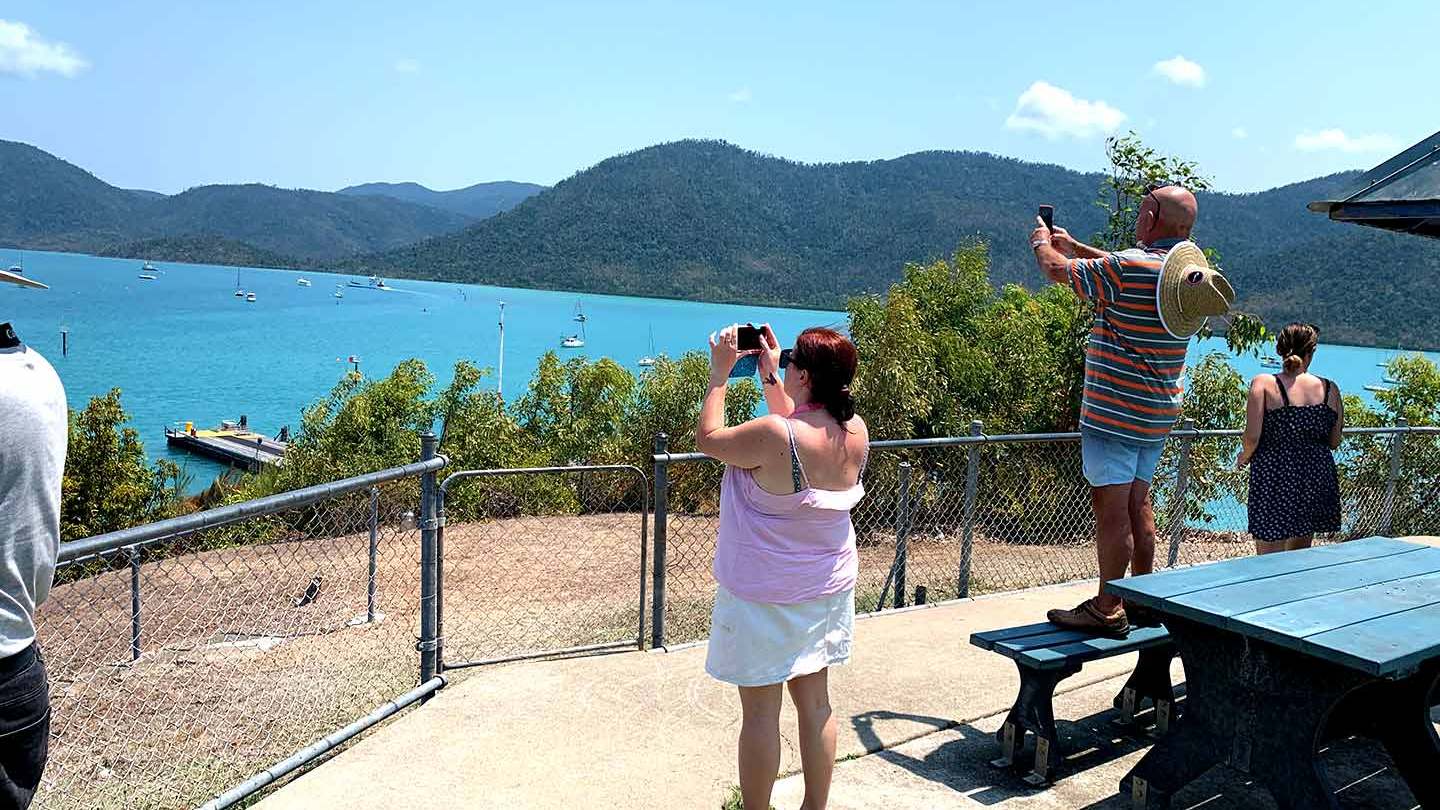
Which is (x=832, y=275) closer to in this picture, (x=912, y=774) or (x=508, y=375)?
(x=508, y=375)

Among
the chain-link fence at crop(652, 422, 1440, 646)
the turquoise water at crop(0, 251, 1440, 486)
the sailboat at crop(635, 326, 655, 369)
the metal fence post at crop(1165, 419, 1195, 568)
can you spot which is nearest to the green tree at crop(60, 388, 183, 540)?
the sailboat at crop(635, 326, 655, 369)

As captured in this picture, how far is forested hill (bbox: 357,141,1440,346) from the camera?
63438 millimetres

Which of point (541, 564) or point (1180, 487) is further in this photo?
point (541, 564)

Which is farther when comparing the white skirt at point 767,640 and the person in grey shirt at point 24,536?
the white skirt at point 767,640

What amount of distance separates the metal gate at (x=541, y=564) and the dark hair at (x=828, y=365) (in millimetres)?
2371

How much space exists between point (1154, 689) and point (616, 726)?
229 cm

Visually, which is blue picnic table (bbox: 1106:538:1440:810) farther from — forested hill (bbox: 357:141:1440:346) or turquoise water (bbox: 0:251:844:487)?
forested hill (bbox: 357:141:1440:346)

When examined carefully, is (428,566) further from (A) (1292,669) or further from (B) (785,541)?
(A) (1292,669)

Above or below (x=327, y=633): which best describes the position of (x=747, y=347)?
above

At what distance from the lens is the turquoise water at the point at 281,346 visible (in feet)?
248

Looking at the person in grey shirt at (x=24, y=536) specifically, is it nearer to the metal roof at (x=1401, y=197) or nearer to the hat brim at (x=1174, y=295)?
the hat brim at (x=1174, y=295)

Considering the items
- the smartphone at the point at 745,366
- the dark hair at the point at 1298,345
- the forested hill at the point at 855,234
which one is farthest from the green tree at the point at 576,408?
the forested hill at the point at 855,234

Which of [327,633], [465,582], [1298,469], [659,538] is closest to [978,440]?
[1298,469]

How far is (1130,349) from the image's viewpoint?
4039 mm
